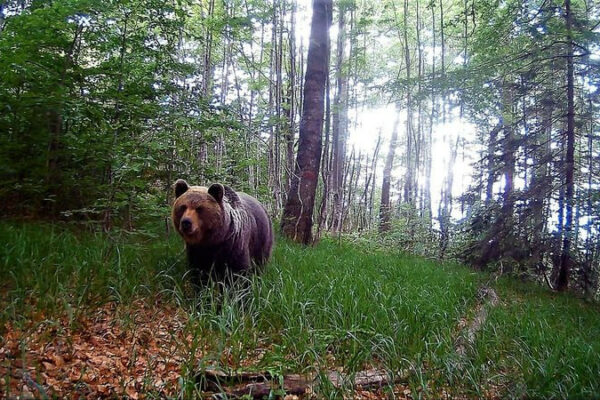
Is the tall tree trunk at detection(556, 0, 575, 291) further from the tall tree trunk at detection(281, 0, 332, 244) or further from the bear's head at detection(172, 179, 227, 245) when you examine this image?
the bear's head at detection(172, 179, 227, 245)

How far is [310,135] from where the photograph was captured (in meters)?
9.53

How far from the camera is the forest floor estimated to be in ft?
9.84

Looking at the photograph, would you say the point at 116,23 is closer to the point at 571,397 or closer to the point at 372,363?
the point at 372,363

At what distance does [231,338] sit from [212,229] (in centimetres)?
151

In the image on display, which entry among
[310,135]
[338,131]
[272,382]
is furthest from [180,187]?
[338,131]

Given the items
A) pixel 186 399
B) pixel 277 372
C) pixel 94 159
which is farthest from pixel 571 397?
pixel 94 159

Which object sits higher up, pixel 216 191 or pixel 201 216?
pixel 216 191

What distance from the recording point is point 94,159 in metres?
5.38

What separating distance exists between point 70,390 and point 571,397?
3712 mm

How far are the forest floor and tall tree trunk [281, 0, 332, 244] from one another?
153 inches

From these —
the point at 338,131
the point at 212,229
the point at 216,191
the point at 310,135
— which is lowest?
the point at 212,229

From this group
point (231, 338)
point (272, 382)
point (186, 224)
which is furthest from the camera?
point (186, 224)

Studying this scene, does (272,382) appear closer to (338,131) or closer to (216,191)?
(216,191)

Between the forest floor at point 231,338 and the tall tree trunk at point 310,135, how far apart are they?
12.7ft
